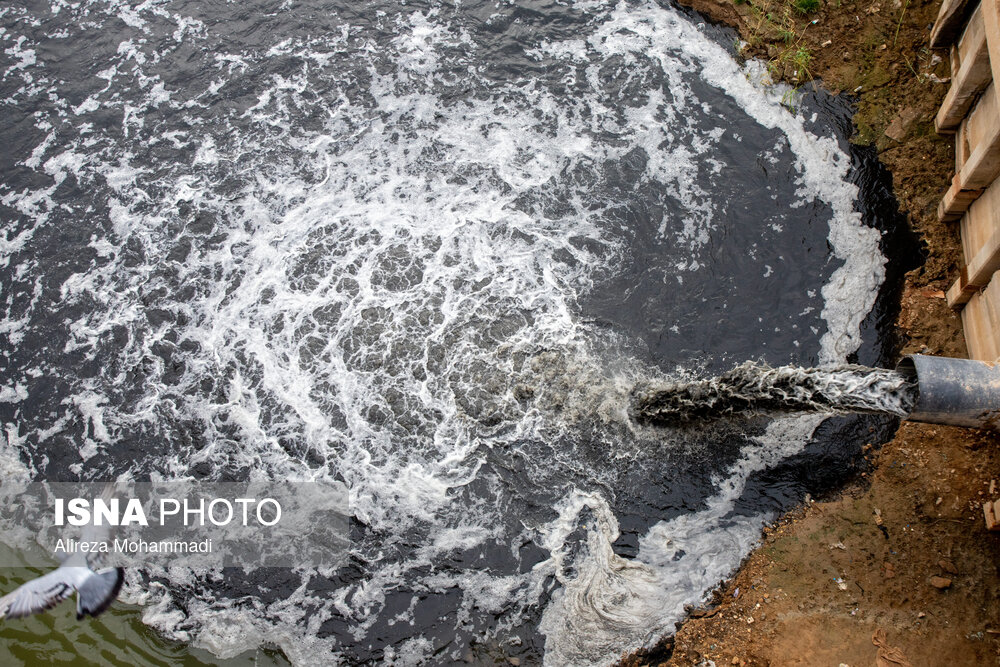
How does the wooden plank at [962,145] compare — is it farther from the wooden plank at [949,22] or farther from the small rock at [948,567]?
the small rock at [948,567]

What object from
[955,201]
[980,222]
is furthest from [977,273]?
[955,201]

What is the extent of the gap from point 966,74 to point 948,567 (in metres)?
5.66

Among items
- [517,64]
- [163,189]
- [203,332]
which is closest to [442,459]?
[203,332]

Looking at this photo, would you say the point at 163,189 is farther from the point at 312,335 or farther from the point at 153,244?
the point at 312,335

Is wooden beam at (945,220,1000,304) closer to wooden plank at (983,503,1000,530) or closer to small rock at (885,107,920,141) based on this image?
small rock at (885,107,920,141)

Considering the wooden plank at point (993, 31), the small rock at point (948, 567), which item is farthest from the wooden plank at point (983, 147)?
the small rock at point (948, 567)

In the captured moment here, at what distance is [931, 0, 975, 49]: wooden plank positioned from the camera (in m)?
8.41

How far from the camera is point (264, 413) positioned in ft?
25.9

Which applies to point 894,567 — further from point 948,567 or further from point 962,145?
point 962,145

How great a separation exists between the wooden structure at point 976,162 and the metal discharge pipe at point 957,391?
3.50 ft

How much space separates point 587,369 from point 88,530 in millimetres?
5964

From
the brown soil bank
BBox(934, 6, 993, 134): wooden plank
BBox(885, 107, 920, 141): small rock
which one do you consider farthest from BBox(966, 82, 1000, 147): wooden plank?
the brown soil bank

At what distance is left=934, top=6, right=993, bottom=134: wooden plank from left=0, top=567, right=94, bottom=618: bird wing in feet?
35.8

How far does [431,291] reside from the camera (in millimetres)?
8539
